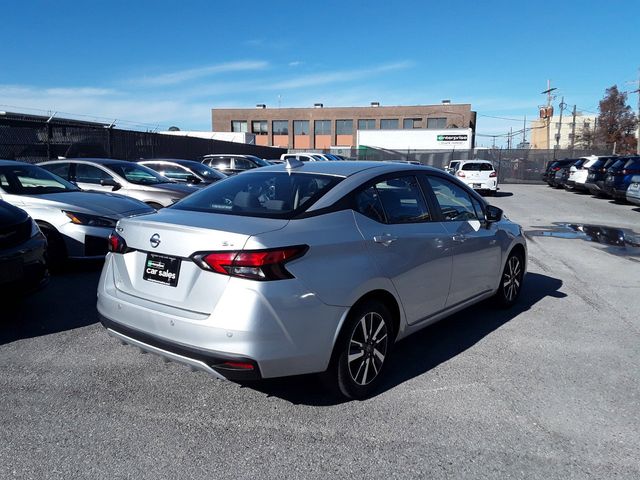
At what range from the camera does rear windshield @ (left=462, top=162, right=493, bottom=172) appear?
23.8m

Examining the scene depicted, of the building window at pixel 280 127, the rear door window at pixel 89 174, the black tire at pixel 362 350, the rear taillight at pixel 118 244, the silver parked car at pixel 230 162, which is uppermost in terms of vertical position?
the building window at pixel 280 127

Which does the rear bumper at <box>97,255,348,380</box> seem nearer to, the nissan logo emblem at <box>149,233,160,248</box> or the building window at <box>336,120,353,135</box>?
the nissan logo emblem at <box>149,233,160,248</box>

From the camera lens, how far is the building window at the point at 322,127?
74.9 m

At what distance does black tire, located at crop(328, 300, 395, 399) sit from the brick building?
2689 inches

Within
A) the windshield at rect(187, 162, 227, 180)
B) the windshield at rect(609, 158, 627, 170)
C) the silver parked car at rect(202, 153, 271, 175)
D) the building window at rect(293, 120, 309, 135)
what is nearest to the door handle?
the windshield at rect(187, 162, 227, 180)

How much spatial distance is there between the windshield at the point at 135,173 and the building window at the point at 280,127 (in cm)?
6698

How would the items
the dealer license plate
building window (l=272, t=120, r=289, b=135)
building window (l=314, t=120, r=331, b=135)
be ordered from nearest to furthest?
the dealer license plate, building window (l=314, t=120, r=331, b=135), building window (l=272, t=120, r=289, b=135)

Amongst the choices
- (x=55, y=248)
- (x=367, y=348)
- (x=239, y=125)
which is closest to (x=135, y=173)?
(x=55, y=248)

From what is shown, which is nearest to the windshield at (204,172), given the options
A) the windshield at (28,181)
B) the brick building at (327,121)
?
the windshield at (28,181)

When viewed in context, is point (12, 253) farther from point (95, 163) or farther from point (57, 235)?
point (95, 163)

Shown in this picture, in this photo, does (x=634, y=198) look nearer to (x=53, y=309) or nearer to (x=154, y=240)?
(x=53, y=309)

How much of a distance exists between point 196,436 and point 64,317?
2.81 metres

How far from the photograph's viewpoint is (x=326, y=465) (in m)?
2.94

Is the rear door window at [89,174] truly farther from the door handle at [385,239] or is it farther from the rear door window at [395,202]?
the door handle at [385,239]
